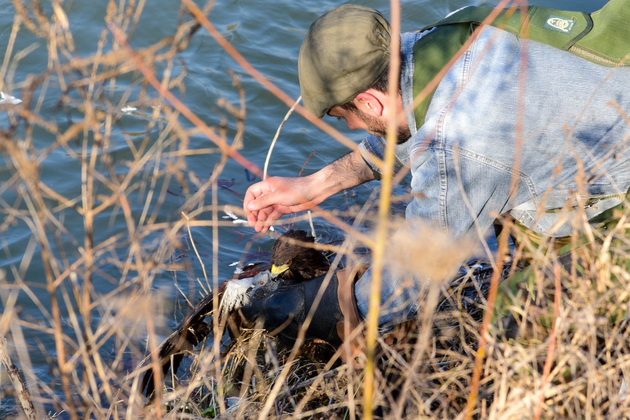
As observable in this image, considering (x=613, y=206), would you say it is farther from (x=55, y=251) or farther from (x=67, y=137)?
(x=55, y=251)

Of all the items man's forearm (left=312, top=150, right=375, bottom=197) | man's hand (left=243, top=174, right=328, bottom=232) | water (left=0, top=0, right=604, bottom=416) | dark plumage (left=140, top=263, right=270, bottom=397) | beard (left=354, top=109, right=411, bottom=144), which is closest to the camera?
beard (left=354, top=109, right=411, bottom=144)

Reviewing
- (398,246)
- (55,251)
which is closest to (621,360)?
(398,246)

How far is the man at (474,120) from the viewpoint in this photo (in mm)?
2680

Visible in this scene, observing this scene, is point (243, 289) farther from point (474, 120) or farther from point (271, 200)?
point (474, 120)

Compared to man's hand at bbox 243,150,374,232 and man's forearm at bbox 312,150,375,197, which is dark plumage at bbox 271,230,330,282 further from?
Answer: man's forearm at bbox 312,150,375,197

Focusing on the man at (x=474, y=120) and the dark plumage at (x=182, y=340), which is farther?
the dark plumage at (x=182, y=340)

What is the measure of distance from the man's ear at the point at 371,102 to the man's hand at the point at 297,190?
0.54 m

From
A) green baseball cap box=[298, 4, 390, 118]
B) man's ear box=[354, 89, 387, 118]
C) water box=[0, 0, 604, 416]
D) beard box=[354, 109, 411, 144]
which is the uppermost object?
green baseball cap box=[298, 4, 390, 118]

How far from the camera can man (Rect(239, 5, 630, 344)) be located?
268 centimetres

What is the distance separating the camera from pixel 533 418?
79.0 inches

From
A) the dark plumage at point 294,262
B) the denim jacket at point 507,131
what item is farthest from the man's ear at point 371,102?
the dark plumage at point 294,262

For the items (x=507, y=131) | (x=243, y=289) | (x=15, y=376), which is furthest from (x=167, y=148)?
(x=507, y=131)

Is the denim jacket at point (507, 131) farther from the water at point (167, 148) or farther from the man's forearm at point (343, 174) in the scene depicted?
the water at point (167, 148)

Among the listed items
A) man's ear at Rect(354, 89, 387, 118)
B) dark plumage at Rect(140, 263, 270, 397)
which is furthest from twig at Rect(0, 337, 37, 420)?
man's ear at Rect(354, 89, 387, 118)
